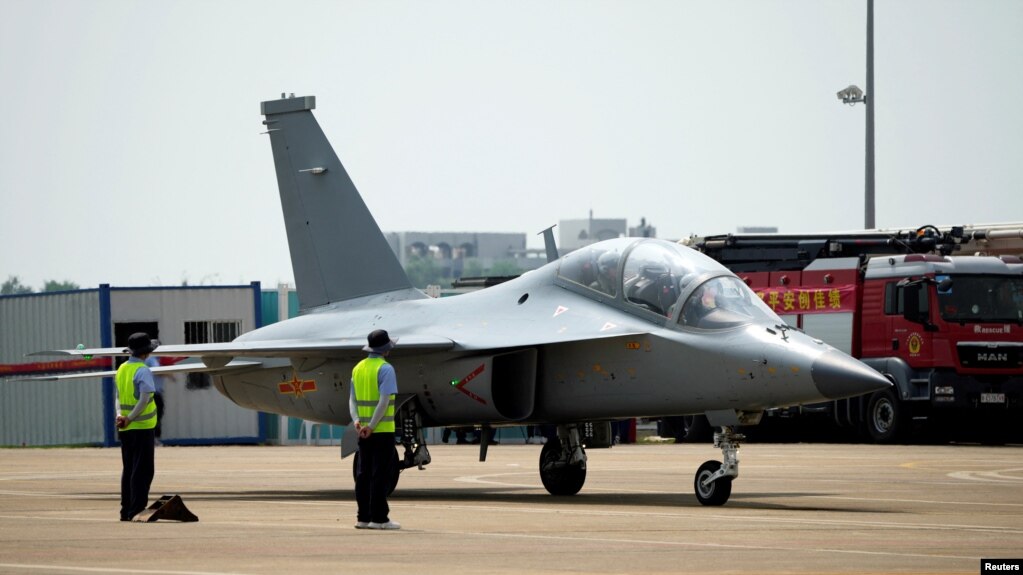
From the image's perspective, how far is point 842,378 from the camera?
49.4 feet

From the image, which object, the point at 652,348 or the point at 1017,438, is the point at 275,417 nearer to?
the point at 1017,438

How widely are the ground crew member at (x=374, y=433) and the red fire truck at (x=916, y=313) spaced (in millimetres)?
19305

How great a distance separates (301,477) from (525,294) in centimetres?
650

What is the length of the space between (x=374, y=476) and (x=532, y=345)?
4453mm

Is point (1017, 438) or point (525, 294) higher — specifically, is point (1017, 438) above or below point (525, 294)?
below

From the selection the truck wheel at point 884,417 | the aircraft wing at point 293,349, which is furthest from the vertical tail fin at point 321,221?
the truck wheel at point 884,417

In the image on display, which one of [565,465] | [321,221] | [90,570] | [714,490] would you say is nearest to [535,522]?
[714,490]

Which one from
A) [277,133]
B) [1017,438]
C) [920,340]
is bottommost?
[1017,438]

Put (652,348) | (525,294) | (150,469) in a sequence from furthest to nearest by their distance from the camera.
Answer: (525,294)
(652,348)
(150,469)

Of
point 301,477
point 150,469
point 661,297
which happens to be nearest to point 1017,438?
point 301,477

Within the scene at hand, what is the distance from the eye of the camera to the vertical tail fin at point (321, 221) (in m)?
20.8

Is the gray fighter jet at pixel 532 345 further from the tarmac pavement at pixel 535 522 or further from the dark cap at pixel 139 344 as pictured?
the dark cap at pixel 139 344

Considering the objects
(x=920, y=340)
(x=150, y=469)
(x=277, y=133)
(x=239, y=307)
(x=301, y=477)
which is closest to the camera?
(x=150, y=469)

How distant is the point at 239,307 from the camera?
3744 centimetres
